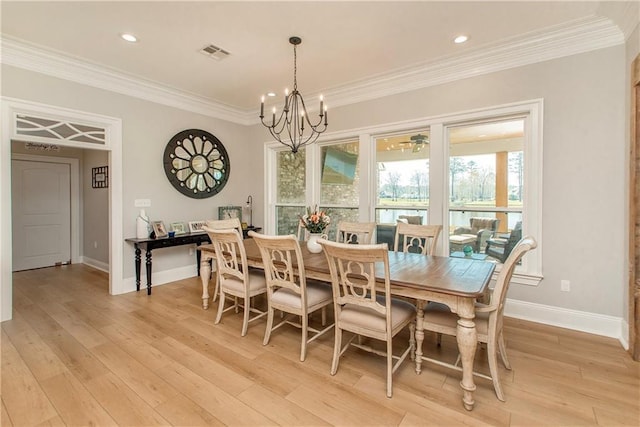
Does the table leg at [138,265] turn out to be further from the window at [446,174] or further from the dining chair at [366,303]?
the dining chair at [366,303]

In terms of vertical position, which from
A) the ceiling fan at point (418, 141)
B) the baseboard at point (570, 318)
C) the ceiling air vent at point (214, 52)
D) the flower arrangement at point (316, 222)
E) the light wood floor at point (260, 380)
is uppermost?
the ceiling air vent at point (214, 52)

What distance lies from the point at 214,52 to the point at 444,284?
3.18m

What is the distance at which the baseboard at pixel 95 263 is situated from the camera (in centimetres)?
525

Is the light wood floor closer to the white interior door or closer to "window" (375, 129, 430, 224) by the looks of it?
"window" (375, 129, 430, 224)

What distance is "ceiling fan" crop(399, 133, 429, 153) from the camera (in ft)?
12.6

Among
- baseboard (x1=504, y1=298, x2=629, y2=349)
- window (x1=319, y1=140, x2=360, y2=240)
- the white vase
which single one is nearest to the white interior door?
window (x1=319, y1=140, x2=360, y2=240)

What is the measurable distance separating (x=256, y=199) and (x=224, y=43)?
114 inches

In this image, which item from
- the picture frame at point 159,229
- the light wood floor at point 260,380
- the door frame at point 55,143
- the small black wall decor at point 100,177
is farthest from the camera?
the small black wall decor at point 100,177

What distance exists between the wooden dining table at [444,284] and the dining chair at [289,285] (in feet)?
0.49

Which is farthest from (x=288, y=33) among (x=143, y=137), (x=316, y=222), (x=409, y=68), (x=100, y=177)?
(x=100, y=177)

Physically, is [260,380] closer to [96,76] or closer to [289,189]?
[289,189]

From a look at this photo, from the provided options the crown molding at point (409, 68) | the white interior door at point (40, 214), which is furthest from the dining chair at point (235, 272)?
the white interior door at point (40, 214)

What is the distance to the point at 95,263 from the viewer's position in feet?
18.1

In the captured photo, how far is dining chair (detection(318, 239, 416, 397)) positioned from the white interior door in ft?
19.6
